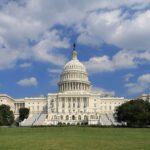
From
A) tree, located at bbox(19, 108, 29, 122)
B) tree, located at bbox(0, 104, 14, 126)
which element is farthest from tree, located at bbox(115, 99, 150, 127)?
tree, located at bbox(19, 108, 29, 122)

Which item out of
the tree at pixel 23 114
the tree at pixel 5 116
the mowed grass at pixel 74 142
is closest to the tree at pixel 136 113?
the tree at pixel 5 116

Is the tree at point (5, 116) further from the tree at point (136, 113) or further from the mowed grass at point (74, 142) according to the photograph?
the mowed grass at point (74, 142)

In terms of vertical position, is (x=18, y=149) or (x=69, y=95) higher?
(x=69, y=95)

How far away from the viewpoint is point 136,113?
109 metres

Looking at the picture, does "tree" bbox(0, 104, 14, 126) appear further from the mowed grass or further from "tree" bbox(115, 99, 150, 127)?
the mowed grass

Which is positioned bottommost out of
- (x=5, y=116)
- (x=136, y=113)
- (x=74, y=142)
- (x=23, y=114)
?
(x=74, y=142)

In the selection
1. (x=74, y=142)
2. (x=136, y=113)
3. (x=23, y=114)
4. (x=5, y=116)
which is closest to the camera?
(x=74, y=142)

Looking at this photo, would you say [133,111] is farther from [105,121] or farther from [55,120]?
[55,120]

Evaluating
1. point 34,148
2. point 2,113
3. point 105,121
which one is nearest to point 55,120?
point 105,121

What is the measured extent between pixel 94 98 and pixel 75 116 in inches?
693

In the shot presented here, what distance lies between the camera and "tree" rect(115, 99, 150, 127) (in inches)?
4215

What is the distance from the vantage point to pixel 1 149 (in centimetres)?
2917

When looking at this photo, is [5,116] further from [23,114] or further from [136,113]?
[23,114]

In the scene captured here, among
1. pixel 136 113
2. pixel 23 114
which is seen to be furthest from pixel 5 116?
pixel 23 114
